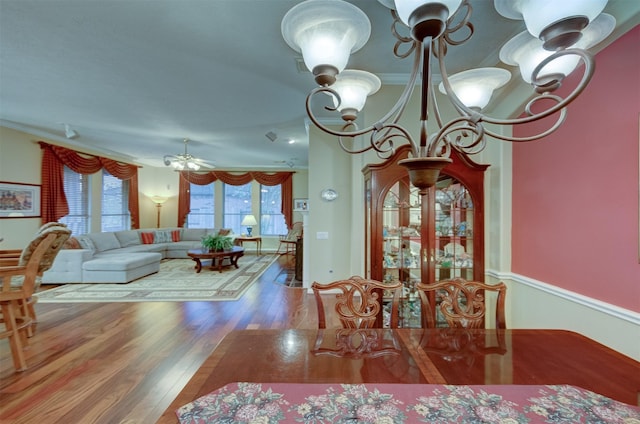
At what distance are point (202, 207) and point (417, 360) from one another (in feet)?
27.9

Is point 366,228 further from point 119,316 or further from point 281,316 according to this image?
point 119,316

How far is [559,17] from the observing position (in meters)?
0.85

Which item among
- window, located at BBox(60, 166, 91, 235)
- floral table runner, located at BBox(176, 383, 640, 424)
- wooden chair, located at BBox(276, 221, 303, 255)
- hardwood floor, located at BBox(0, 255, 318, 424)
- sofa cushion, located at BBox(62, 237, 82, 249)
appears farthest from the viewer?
wooden chair, located at BBox(276, 221, 303, 255)

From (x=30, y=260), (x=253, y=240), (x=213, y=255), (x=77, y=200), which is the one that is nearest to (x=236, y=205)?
(x=253, y=240)

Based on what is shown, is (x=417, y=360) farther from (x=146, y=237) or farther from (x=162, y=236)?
(x=162, y=236)

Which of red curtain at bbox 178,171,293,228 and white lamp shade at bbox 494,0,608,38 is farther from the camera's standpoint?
red curtain at bbox 178,171,293,228

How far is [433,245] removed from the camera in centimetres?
252

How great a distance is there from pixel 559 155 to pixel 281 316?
321 centimetres

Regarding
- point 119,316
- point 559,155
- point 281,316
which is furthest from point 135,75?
point 559,155

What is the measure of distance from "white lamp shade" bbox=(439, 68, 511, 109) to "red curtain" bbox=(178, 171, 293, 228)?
718 cm

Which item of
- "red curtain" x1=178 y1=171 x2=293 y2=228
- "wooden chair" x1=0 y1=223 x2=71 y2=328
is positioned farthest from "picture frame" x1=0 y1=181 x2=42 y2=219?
"red curtain" x1=178 y1=171 x2=293 y2=228

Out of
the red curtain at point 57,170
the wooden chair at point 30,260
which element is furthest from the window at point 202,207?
the wooden chair at point 30,260

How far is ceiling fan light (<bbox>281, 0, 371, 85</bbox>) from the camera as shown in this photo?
98 centimetres

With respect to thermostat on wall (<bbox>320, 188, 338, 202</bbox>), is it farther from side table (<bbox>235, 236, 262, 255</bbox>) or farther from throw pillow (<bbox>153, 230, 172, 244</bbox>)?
throw pillow (<bbox>153, 230, 172, 244</bbox>)
